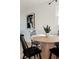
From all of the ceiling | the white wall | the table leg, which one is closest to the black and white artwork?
the white wall

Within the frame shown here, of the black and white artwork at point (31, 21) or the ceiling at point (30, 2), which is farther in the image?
the black and white artwork at point (31, 21)

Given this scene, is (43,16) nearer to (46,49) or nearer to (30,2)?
(30,2)

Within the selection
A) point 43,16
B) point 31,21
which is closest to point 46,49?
point 43,16

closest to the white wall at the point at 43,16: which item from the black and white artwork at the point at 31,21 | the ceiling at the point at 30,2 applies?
the black and white artwork at the point at 31,21

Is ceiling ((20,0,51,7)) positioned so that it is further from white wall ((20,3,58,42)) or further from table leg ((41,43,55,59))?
table leg ((41,43,55,59))

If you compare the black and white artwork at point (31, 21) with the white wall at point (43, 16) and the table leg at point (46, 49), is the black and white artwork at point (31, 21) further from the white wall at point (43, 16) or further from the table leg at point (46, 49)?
the table leg at point (46, 49)

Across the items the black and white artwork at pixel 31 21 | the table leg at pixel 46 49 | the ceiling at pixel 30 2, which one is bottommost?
the table leg at pixel 46 49

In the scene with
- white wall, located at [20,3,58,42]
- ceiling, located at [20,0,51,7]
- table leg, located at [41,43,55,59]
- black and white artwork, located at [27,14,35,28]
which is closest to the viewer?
table leg, located at [41,43,55,59]

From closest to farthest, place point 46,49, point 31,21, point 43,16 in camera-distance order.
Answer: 1. point 46,49
2. point 43,16
3. point 31,21
